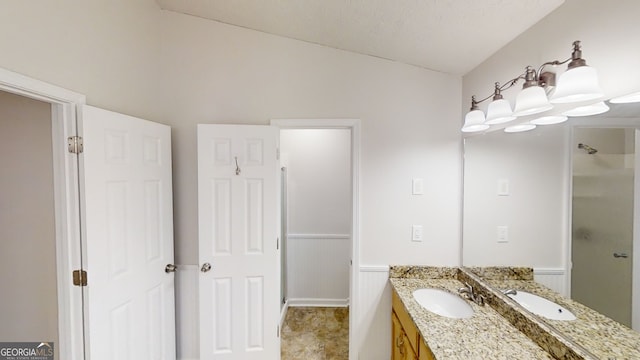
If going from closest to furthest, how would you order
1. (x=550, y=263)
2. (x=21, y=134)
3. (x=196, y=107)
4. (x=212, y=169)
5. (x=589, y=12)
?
(x=589, y=12) → (x=550, y=263) → (x=21, y=134) → (x=212, y=169) → (x=196, y=107)

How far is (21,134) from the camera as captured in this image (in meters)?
1.44

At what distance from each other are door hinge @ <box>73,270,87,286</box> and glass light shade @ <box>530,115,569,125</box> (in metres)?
2.47

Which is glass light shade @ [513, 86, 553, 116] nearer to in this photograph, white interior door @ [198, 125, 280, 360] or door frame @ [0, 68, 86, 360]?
white interior door @ [198, 125, 280, 360]

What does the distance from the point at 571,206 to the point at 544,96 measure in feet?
1.70

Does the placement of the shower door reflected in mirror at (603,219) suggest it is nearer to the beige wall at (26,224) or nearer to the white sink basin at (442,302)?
the white sink basin at (442,302)

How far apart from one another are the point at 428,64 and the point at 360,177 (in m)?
0.99

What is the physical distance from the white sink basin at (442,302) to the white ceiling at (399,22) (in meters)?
1.64

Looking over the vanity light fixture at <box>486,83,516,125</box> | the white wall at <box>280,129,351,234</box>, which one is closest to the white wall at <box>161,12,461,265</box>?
the vanity light fixture at <box>486,83,516,125</box>

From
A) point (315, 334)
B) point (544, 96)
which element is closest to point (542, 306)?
point (544, 96)

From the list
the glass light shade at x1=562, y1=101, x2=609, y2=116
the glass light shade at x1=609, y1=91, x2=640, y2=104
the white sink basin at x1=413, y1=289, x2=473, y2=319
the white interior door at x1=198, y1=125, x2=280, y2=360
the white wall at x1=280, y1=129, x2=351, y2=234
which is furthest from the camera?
the white wall at x1=280, y1=129, x2=351, y2=234

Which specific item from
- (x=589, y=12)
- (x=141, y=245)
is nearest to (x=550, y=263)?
(x=589, y=12)

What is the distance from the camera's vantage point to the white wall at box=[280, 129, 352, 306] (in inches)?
127

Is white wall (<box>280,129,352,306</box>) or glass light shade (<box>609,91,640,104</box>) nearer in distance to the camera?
glass light shade (<box>609,91,640,104</box>)

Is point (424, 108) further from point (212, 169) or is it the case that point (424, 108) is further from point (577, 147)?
point (212, 169)
